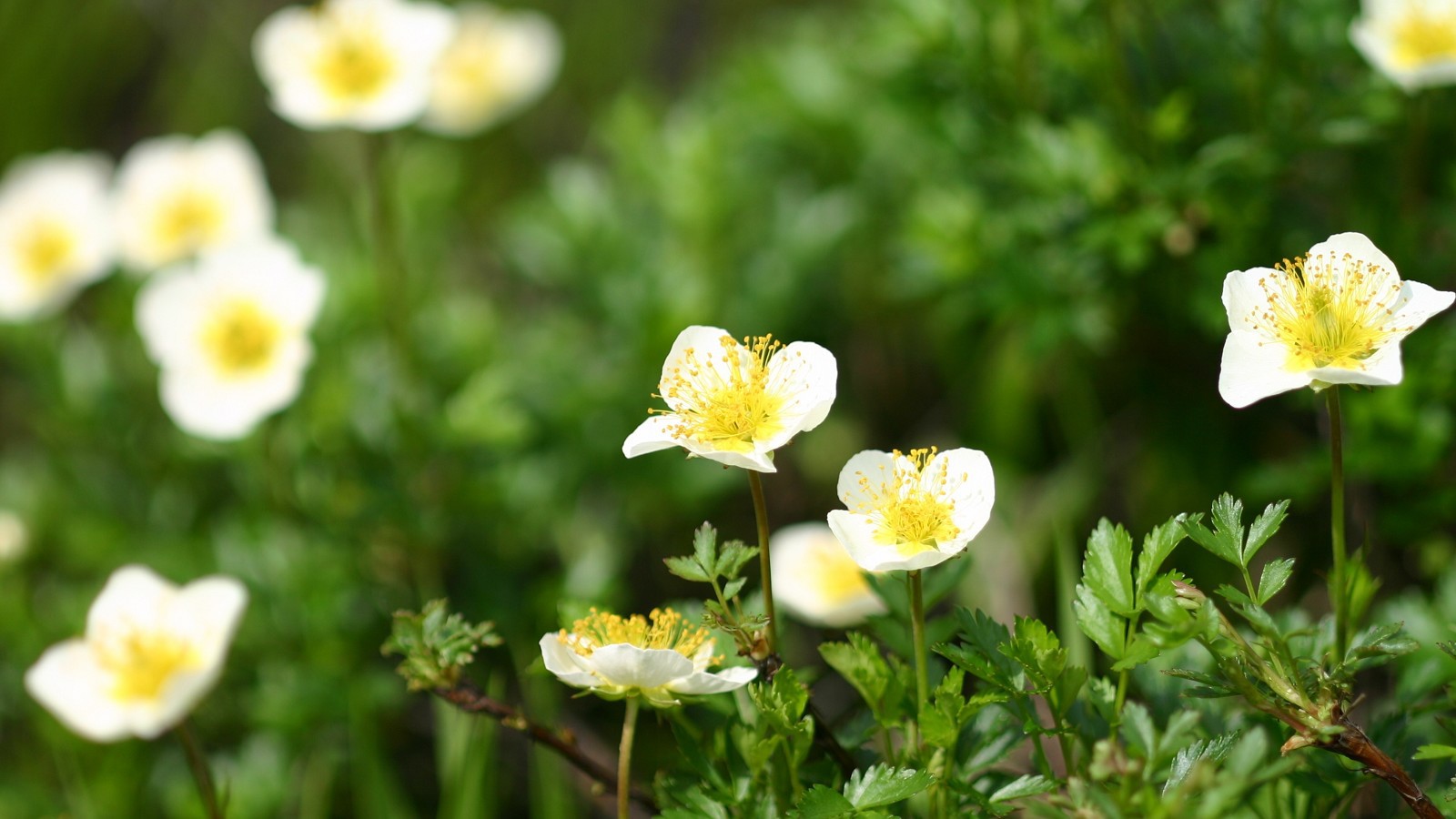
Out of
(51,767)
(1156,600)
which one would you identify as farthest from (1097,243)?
(51,767)

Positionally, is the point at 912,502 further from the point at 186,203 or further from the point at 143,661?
the point at 186,203

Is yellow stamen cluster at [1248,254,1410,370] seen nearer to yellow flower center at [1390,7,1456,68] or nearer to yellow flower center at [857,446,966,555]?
yellow flower center at [857,446,966,555]

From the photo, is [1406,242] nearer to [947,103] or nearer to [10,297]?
[947,103]

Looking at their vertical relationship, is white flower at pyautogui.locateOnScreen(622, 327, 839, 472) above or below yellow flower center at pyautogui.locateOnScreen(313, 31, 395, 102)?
below

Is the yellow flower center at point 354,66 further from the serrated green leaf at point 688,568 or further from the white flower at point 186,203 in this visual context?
the serrated green leaf at point 688,568

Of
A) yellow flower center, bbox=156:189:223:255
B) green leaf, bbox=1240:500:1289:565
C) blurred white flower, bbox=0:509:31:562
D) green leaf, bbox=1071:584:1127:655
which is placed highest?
yellow flower center, bbox=156:189:223:255

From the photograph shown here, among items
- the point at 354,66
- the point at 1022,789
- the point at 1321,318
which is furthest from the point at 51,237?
the point at 1321,318

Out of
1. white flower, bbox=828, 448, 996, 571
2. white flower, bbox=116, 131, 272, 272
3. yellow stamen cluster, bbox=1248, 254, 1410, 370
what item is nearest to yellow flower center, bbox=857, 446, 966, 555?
white flower, bbox=828, 448, 996, 571
